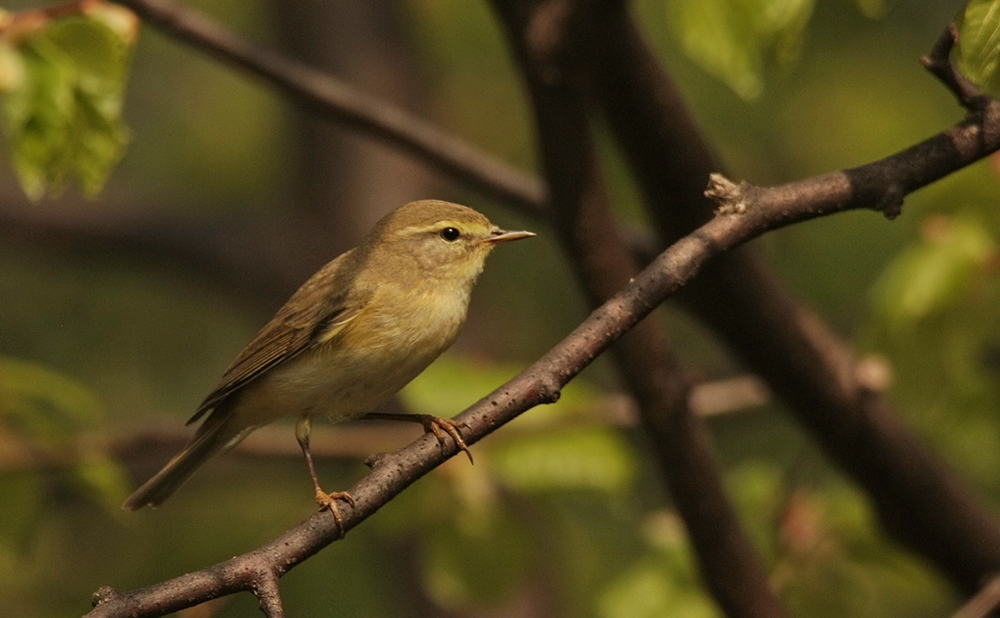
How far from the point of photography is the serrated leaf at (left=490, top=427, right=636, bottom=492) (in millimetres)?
4246

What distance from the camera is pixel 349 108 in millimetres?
3846

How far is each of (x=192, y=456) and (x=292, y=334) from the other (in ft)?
1.95

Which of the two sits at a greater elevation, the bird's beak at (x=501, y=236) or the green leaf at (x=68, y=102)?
the green leaf at (x=68, y=102)

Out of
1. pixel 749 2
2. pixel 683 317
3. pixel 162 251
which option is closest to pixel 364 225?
pixel 162 251

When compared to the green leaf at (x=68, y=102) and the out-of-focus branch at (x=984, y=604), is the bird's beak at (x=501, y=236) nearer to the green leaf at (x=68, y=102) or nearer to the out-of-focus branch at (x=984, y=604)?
the green leaf at (x=68, y=102)

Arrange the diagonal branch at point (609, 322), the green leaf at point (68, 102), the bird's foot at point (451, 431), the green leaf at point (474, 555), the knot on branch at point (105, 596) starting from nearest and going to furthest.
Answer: the knot on branch at point (105, 596)
the diagonal branch at point (609, 322)
the bird's foot at point (451, 431)
the green leaf at point (68, 102)
the green leaf at point (474, 555)

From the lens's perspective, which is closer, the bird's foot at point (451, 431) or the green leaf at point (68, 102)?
the bird's foot at point (451, 431)

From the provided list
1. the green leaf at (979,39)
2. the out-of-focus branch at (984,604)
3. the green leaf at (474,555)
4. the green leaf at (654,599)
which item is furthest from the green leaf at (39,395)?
the green leaf at (979,39)

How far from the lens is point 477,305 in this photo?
7.18 m

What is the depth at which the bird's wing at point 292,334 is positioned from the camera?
3.71 meters

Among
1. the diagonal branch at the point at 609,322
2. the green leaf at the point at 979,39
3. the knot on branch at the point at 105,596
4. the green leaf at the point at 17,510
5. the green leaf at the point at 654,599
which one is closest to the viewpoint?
the knot on branch at the point at 105,596

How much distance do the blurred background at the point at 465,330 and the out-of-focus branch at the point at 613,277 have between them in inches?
14.0

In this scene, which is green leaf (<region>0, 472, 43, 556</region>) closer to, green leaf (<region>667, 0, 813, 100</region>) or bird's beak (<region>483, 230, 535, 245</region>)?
bird's beak (<region>483, 230, 535, 245</region>)

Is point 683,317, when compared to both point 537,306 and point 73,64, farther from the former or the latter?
point 73,64
